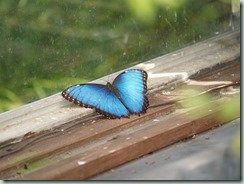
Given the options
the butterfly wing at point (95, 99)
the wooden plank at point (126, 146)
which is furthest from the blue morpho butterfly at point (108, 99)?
the wooden plank at point (126, 146)

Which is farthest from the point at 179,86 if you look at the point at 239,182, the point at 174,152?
the point at 239,182

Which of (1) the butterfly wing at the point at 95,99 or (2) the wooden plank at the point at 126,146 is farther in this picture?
(1) the butterfly wing at the point at 95,99

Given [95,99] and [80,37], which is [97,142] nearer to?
[95,99]

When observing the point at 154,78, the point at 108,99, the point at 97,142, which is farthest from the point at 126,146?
the point at 154,78

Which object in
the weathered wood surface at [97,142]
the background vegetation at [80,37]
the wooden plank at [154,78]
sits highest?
the background vegetation at [80,37]

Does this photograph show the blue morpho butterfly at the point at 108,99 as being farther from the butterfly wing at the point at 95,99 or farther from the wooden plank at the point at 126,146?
the wooden plank at the point at 126,146

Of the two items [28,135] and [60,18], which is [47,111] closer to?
[28,135]

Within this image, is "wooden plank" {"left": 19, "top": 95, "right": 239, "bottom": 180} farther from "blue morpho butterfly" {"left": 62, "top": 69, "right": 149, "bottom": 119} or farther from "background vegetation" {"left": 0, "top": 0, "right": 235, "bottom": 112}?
"background vegetation" {"left": 0, "top": 0, "right": 235, "bottom": 112}

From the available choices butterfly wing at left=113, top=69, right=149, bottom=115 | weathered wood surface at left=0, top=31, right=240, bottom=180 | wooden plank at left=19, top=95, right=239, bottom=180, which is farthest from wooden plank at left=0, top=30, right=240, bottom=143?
wooden plank at left=19, top=95, right=239, bottom=180
